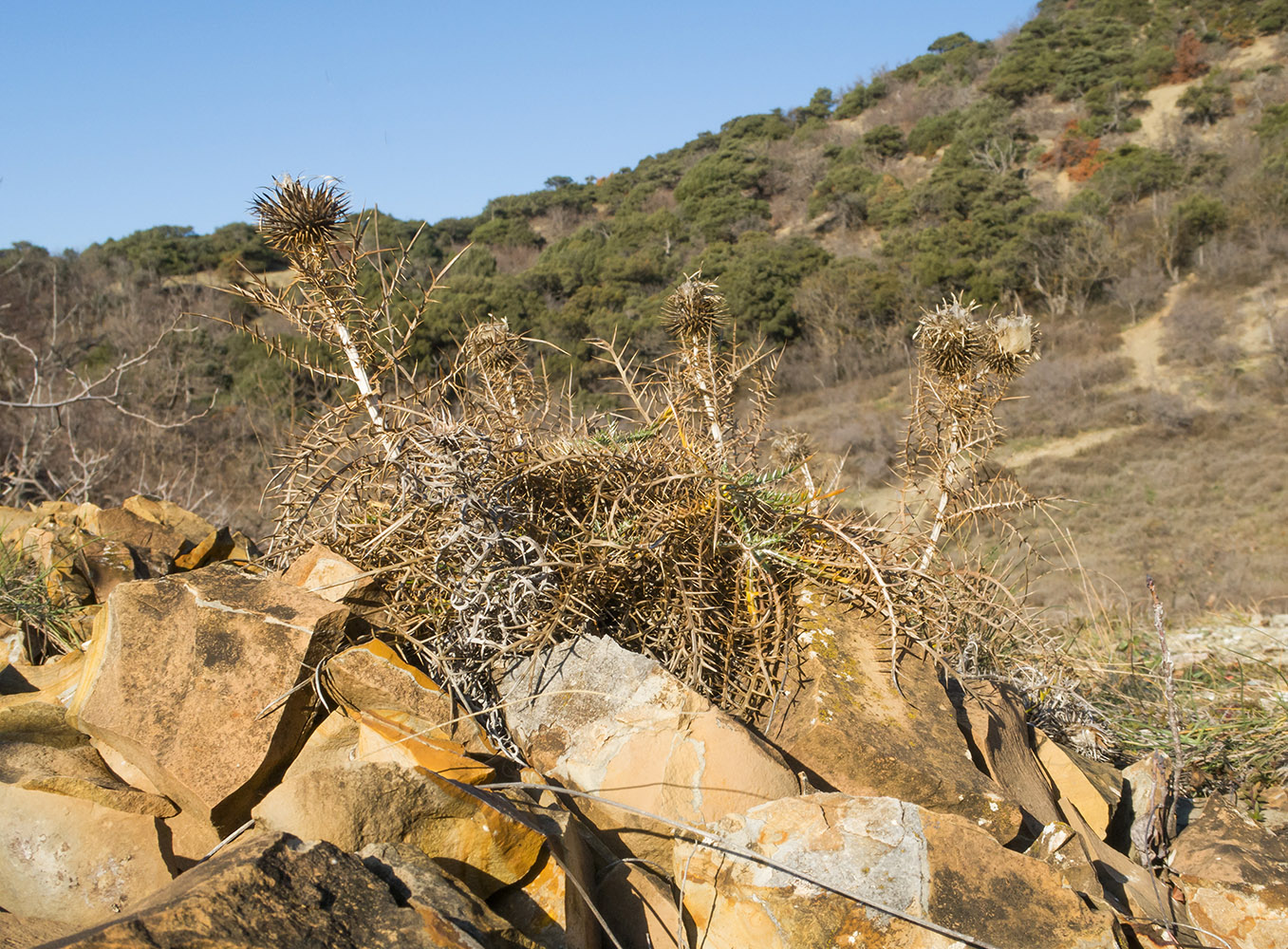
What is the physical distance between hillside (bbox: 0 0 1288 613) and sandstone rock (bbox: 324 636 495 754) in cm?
89

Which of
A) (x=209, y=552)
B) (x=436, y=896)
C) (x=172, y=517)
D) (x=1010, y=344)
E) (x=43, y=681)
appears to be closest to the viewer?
(x=436, y=896)

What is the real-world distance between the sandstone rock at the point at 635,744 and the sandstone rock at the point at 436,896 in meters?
0.45

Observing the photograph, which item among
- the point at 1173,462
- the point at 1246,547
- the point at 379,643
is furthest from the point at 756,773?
the point at 1173,462

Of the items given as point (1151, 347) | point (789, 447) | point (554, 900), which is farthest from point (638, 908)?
point (1151, 347)

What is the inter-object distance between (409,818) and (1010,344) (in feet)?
7.07

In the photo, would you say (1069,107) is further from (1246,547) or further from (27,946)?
(27,946)

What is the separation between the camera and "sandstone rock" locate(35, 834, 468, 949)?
110cm

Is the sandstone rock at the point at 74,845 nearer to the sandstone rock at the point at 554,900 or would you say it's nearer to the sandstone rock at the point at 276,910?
the sandstone rock at the point at 276,910

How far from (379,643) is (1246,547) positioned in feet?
48.8

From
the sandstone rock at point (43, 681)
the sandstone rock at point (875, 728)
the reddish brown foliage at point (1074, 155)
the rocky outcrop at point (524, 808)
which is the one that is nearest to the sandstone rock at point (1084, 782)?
the rocky outcrop at point (524, 808)

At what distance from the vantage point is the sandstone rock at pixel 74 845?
1.59m

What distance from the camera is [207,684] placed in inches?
70.2

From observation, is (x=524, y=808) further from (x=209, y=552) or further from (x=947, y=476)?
(x=209, y=552)

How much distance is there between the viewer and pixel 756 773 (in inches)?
72.3
